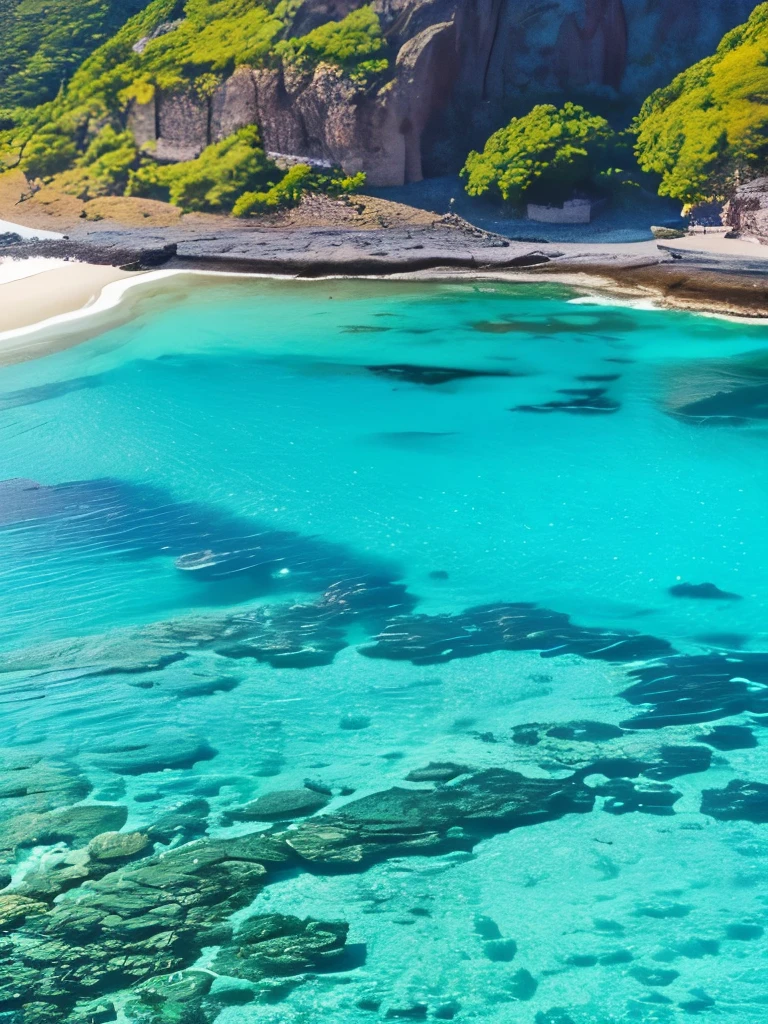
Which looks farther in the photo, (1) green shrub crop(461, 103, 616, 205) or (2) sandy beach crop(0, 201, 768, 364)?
(1) green shrub crop(461, 103, 616, 205)

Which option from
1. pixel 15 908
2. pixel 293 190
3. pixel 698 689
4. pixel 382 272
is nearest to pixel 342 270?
pixel 382 272

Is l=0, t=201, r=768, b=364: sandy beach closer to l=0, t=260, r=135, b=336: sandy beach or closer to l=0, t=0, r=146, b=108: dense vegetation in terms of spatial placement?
l=0, t=260, r=135, b=336: sandy beach

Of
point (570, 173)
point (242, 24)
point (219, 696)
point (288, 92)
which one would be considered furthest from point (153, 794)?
point (242, 24)

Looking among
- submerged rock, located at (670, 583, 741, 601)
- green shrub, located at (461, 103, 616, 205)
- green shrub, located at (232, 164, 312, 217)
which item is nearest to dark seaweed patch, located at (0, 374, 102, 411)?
submerged rock, located at (670, 583, 741, 601)

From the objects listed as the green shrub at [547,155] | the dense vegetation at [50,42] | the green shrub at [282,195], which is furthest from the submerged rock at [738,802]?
the dense vegetation at [50,42]

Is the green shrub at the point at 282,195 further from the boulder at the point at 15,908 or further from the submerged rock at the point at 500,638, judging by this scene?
the boulder at the point at 15,908

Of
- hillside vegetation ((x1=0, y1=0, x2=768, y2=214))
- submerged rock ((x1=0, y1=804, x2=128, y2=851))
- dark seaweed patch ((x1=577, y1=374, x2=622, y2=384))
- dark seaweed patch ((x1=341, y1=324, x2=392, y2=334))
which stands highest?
hillside vegetation ((x1=0, y1=0, x2=768, y2=214))

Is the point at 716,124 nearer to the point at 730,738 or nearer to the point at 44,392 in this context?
the point at 44,392
